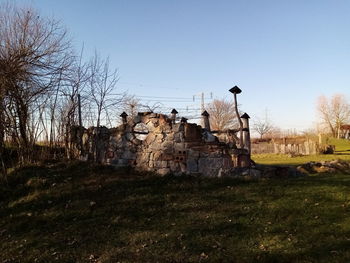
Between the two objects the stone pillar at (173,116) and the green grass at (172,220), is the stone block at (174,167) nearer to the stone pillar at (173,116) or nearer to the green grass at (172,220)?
the green grass at (172,220)

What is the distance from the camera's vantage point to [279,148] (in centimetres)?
2650

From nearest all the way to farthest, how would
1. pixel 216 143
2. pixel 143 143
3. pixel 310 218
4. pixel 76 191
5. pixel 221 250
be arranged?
pixel 221 250
pixel 310 218
pixel 76 191
pixel 216 143
pixel 143 143

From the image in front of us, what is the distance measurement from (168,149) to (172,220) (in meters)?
3.42

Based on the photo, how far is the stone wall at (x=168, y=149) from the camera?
8328 millimetres

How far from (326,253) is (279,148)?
77.4 feet

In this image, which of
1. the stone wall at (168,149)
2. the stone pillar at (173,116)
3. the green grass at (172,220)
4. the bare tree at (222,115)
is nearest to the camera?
the green grass at (172,220)

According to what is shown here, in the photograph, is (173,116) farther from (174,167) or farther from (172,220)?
(172,220)

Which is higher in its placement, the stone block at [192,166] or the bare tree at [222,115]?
the bare tree at [222,115]

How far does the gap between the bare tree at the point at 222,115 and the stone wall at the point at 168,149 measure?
99.1ft

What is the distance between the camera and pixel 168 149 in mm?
8648

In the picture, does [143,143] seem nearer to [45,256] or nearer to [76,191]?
[76,191]

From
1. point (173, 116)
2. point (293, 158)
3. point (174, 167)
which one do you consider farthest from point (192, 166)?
point (293, 158)

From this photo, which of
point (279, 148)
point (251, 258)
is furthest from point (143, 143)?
point (279, 148)

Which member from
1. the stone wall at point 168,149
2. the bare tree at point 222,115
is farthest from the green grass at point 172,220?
the bare tree at point 222,115
